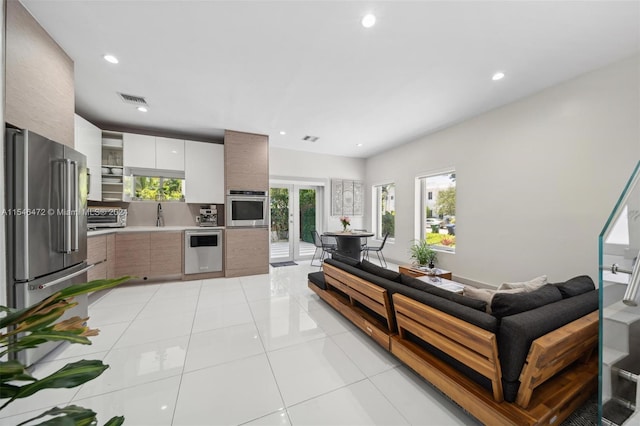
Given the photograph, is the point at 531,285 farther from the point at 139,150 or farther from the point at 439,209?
the point at 139,150

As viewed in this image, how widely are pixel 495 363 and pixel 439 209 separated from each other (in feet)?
13.1

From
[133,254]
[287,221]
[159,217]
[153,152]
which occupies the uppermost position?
[153,152]

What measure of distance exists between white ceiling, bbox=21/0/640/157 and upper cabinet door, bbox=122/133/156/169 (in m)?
0.46

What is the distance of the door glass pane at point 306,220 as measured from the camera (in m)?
6.33

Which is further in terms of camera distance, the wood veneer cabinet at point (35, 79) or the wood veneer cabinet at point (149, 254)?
the wood veneer cabinet at point (149, 254)

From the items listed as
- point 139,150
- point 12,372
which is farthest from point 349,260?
point 139,150

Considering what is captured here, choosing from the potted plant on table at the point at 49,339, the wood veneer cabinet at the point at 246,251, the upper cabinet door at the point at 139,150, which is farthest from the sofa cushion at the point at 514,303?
the upper cabinet door at the point at 139,150

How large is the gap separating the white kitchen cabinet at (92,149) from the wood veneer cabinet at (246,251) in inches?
84.3

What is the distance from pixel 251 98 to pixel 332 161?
11.1 feet

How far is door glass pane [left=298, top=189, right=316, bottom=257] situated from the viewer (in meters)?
6.33

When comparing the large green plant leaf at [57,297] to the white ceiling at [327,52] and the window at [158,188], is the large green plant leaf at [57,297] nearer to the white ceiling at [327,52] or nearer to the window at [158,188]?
the white ceiling at [327,52]

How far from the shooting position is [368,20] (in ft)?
6.64

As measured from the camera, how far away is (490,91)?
3.18 m

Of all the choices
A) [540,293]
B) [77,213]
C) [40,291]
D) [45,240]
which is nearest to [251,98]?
[77,213]
